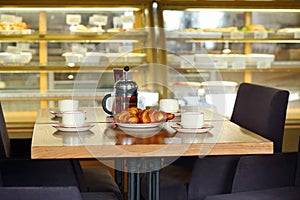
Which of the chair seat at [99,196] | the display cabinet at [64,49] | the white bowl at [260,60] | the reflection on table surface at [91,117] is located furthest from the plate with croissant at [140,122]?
the white bowl at [260,60]

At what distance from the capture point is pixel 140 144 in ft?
8.16

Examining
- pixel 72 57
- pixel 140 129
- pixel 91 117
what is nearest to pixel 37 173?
pixel 91 117

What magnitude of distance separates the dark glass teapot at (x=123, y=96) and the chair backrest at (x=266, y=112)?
0.71 meters

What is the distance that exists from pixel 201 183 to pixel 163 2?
7.73ft

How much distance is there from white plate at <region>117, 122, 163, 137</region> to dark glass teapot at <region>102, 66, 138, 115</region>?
277mm

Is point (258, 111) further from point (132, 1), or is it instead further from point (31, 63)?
point (31, 63)

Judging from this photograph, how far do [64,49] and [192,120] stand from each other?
8.82 feet

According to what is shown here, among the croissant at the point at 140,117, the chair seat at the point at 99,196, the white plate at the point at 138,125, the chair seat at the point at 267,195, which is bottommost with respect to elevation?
the chair seat at the point at 99,196

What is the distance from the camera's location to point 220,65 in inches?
214

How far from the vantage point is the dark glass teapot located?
304 centimetres

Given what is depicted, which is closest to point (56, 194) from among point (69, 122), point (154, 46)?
point (69, 122)

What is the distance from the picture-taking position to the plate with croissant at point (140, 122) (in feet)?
9.08

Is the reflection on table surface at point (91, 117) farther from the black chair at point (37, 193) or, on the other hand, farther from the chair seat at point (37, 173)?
the black chair at point (37, 193)

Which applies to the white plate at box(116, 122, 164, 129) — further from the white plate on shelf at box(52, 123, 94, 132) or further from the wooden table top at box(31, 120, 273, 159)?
the white plate on shelf at box(52, 123, 94, 132)
